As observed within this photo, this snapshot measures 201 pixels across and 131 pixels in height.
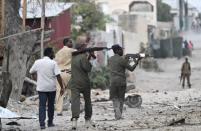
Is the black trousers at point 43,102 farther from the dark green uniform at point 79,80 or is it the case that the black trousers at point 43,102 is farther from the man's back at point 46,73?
the dark green uniform at point 79,80

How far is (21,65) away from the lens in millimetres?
15500

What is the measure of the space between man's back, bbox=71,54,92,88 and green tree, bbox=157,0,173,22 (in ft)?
196

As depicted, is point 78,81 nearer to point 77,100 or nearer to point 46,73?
point 77,100

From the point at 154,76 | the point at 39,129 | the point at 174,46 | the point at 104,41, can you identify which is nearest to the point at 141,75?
the point at 154,76

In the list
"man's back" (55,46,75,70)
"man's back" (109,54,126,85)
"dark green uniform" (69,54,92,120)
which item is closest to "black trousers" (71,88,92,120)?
"dark green uniform" (69,54,92,120)

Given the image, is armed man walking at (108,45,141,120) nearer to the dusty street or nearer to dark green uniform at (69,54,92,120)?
the dusty street

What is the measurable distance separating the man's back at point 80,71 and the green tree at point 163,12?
59732mm

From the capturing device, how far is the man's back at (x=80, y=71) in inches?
455

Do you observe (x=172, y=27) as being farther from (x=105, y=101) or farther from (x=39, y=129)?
(x=39, y=129)

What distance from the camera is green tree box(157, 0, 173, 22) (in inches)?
2810

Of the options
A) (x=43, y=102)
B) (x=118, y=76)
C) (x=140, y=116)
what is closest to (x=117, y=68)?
(x=118, y=76)

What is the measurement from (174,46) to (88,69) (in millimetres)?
45447

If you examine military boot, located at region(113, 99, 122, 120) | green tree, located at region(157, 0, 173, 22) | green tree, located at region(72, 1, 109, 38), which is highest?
green tree, located at region(157, 0, 173, 22)

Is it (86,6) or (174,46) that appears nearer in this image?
(86,6)
